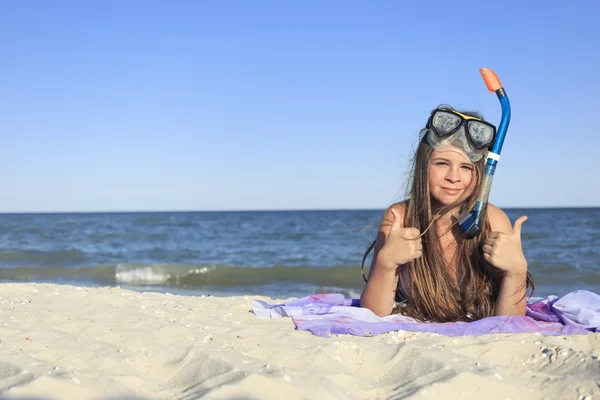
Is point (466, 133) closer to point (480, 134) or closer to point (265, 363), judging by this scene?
point (480, 134)

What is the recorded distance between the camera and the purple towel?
3.53m

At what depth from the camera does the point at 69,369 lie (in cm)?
262

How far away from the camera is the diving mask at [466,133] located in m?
3.83

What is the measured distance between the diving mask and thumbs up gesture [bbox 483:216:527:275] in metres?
0.59

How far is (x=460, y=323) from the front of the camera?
3.64 m

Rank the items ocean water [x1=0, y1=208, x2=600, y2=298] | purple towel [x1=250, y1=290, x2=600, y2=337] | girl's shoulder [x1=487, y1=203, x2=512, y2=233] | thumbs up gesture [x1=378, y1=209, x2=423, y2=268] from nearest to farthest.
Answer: purple towel [x1=250, y1=290, x2=600, y2=337] < thumbs up gesture [x1=378, y1=209, x2=423, y2=268] < girl's shoulder [x1=487, y1=203, x2=512, y2=233] < ocean water [x1=0, y1=208, x2=600, y2=298]

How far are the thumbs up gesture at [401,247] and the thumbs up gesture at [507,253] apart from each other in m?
0.43

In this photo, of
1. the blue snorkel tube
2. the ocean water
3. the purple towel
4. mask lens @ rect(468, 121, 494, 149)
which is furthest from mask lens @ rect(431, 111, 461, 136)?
the purple towel

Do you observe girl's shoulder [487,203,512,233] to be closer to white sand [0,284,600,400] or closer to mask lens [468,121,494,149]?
mask lens [468,121,494,149]

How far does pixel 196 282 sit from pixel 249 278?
3.21 feet

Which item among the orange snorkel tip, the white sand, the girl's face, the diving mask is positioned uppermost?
the orange snorkel tip

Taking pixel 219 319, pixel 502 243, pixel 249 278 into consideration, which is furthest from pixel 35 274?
pixel 502 243

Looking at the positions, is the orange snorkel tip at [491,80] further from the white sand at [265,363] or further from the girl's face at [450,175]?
the white sand at [265,363]

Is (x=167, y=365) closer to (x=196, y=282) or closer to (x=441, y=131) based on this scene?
(x=441, y=131)
